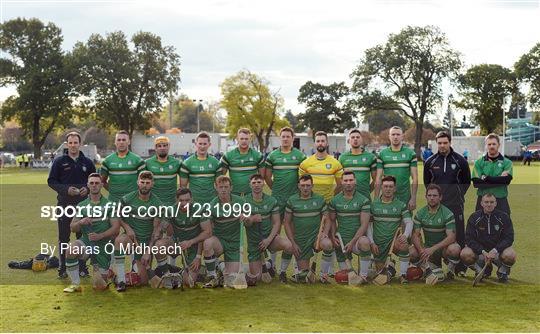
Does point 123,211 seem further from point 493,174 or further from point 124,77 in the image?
point 124,77

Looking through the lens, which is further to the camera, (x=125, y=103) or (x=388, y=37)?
(x=388, y=37)

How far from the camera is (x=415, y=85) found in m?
66.6

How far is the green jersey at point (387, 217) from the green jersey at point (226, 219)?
5.52 feet

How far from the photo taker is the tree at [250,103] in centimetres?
6931

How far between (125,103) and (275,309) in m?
54.7

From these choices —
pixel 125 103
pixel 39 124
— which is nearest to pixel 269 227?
pixel 125 103

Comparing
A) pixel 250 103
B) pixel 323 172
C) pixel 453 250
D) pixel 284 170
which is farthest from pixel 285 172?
pixel 250 103

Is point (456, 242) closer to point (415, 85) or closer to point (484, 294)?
point (484, 294)

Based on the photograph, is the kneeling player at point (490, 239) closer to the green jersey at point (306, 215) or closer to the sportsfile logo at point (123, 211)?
the green jersey at point (306, 215)

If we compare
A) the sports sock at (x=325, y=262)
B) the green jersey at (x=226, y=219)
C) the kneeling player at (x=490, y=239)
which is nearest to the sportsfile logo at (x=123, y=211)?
the green jersey at (x=226, y=219)

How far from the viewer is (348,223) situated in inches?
314

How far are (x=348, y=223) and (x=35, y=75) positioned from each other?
54021 millimetres

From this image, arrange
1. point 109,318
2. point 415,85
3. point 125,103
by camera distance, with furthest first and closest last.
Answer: point 415,85
point 125,103
point 109,318

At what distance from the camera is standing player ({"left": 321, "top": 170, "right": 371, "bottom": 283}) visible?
7859 millimetres
